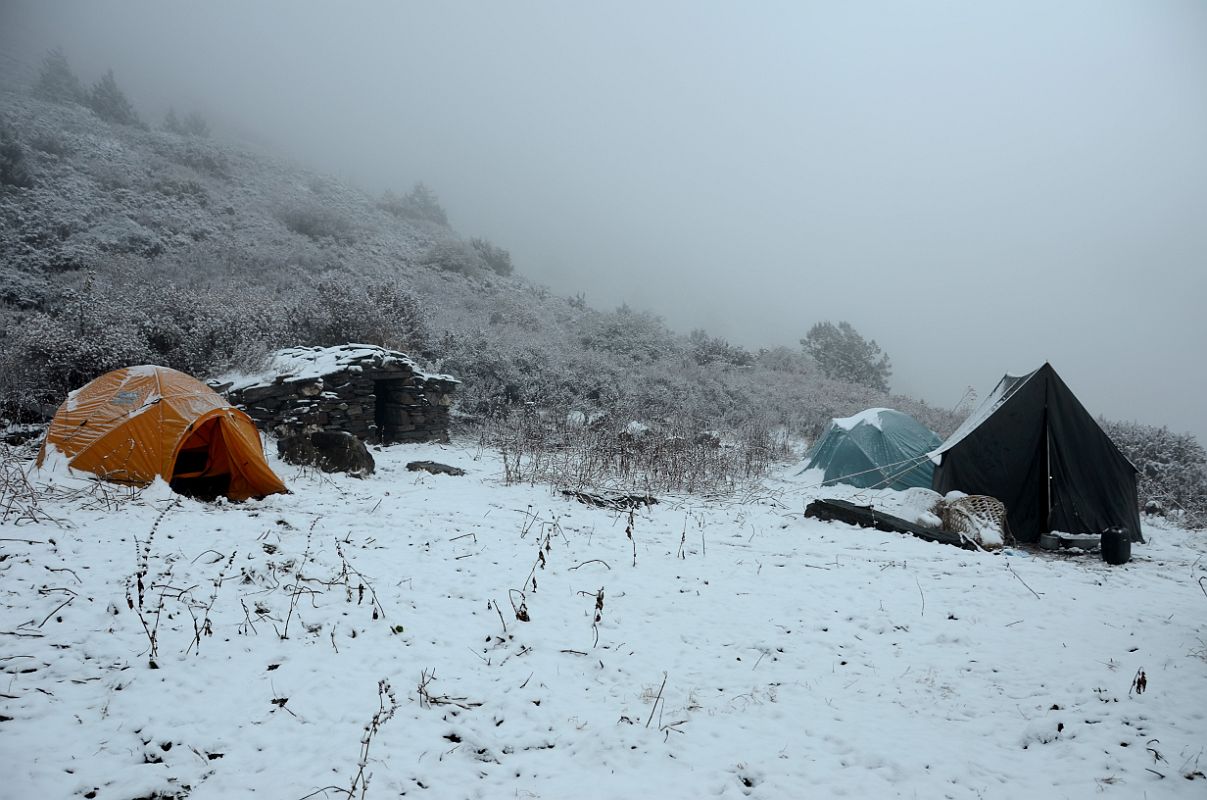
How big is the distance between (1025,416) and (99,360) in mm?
15795

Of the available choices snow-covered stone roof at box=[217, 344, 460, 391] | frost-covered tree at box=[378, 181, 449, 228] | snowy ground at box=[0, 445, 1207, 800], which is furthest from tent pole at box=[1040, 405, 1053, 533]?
frost-covered tree at box=[378, 181, 449, 228]

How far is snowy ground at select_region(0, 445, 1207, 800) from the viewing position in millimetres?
2518

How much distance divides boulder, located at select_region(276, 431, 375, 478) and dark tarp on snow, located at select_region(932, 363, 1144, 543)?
944 centimetres

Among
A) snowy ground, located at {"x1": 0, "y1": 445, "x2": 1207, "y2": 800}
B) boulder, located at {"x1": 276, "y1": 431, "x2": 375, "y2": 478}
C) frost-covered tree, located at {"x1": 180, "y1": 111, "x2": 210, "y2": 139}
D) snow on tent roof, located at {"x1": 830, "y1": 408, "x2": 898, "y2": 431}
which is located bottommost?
snowy ground, located at {"x1": 0, "y1": 445, "x2": 1207, "y2": 800}

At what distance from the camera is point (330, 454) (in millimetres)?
8805

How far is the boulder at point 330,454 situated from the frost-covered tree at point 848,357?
23.4 meters

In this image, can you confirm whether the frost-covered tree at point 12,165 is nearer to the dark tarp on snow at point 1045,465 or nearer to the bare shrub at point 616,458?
the bare shrub at point 616,458

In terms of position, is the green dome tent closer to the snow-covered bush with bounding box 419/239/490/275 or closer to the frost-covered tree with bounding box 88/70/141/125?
the snow-covered bush with bounding box 419/239/490/275

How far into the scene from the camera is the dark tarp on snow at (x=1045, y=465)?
7.82 meters

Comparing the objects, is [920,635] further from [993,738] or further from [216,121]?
[216,121]

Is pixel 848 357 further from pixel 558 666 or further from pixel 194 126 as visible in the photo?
pixel 194 126

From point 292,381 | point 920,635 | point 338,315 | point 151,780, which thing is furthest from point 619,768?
point 338,315

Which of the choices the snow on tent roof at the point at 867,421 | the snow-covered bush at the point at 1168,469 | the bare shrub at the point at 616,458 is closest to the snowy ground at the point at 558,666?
the bare shrub at the point at 616,458

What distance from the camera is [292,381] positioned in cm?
1011
